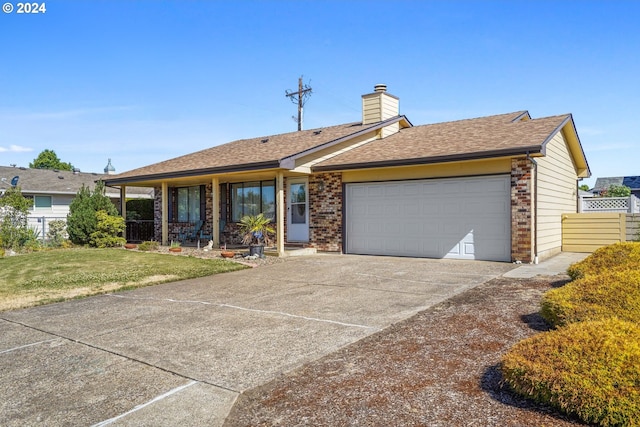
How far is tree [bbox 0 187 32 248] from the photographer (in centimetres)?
1647

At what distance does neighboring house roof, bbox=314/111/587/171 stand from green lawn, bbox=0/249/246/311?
5.09 meters

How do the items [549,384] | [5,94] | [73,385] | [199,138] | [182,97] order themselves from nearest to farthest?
[549,384]
[73,385]
[5,94]
[182,97]
[199,138]

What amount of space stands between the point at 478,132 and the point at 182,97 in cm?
1233

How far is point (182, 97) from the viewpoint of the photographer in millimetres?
19656

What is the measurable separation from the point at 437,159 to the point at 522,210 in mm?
2423

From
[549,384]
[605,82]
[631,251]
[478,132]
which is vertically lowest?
[549,384]

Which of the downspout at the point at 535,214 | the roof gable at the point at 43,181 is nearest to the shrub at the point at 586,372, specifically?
the downspout at the point at 535,214

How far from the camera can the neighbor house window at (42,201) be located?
25.4 metres

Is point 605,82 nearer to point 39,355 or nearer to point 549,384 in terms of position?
point 549,384

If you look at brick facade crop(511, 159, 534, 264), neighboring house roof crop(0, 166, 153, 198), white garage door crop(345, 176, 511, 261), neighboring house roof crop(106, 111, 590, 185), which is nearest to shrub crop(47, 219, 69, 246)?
neighboring house roof crop(106, 111, 590, 185)

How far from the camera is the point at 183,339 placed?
215 inches

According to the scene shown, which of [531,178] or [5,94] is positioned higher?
[5,94]

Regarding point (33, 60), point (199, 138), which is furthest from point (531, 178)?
point (199, 138)

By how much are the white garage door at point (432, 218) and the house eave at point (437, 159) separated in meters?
0.74
